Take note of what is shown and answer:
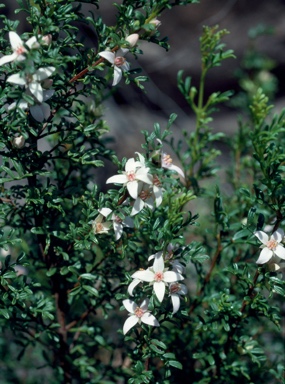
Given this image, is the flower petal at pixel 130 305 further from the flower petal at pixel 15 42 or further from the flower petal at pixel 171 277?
the flower petal at pixel 15 42

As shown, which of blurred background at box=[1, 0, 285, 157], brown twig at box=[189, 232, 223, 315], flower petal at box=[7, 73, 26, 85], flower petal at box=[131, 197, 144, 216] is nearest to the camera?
flower petal at box=[7, 73, 26, 85]

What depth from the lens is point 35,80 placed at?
1067mm

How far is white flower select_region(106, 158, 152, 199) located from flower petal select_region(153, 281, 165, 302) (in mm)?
185

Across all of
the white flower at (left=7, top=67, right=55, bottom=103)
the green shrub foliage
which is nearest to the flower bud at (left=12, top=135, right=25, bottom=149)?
the green shrub foliage

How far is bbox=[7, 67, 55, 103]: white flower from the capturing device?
1044 millimetres

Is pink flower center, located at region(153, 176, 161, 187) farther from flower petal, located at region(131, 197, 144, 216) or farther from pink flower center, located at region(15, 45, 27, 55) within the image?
pink flower center, located at region(15, 45, 27, 55)

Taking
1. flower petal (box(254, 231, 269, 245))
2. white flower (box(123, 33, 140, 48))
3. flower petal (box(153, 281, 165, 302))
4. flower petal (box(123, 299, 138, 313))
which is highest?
white flower (box(123, 33, 140, 48))

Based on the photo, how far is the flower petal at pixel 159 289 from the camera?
1119mm

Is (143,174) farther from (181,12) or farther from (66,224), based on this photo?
(181,12)

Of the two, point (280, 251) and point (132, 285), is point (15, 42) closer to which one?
point (132, 285)

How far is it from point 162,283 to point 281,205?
316mm

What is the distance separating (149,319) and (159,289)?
9 cm

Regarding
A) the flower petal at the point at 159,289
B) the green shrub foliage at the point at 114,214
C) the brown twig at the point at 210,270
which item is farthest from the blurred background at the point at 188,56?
the flower petal at the point at 159,289

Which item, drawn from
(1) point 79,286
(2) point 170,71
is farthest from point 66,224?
(2) point 170,71
